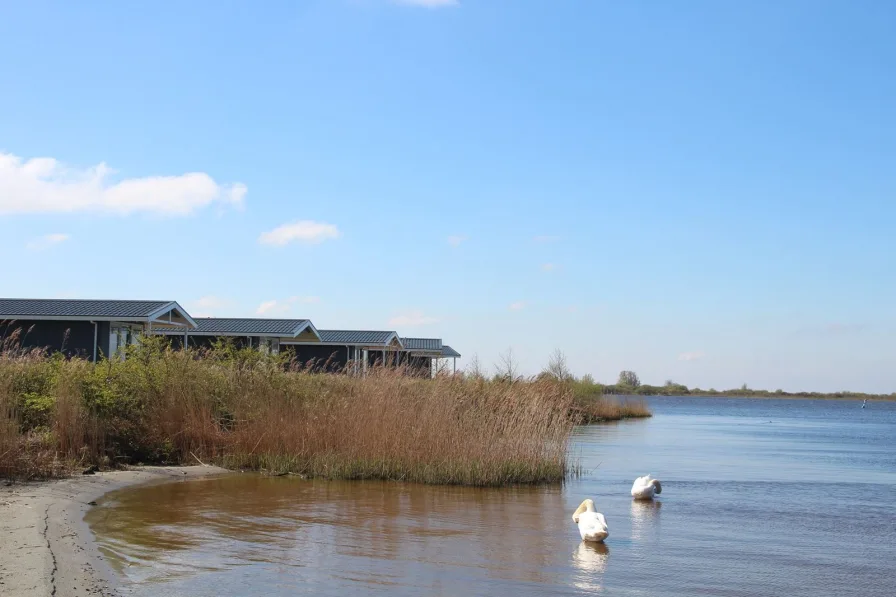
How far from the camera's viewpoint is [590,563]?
977 cm

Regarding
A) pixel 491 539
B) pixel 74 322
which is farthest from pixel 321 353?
pixel 491 539

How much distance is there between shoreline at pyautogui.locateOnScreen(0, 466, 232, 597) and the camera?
23.9 ft

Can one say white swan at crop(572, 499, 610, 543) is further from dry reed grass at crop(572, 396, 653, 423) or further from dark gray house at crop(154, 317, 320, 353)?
dry reed grass at crop(572, 396, 653, 423)

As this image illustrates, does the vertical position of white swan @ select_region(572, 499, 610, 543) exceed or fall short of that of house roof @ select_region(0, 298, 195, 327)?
it falls short

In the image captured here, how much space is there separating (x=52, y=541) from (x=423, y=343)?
51989mm

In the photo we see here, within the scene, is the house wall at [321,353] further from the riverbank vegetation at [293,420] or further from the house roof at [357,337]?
the riverbank vegetation at [293,420]

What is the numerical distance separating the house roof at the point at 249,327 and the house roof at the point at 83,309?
7.49 meters

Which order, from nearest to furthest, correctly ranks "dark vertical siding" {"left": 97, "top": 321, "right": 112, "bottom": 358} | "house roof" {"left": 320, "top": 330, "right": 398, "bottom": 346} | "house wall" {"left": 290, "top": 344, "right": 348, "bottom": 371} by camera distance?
"dark vertical siding" {"left": 97, "top": 321, "right": 112, "bottom": 358}
"house wall" {"left": 290, "top": 344, "right": 348, "bottom": 371}
"house roof" {"left": 320, "top": 330, "right": 398, "bottom": 346}

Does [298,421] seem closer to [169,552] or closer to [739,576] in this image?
[169,552]

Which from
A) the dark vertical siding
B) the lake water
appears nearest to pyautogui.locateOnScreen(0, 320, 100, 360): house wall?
the dark vertical siding

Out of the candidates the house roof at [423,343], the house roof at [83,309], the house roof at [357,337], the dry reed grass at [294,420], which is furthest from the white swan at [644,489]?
the house roof at [423,343]

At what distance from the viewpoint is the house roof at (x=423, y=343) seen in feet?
195

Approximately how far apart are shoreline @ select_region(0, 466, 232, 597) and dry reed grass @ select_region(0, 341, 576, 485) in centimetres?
219

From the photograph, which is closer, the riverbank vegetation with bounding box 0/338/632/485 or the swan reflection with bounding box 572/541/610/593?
the swan reflection with bounding box 572/541/610/593
